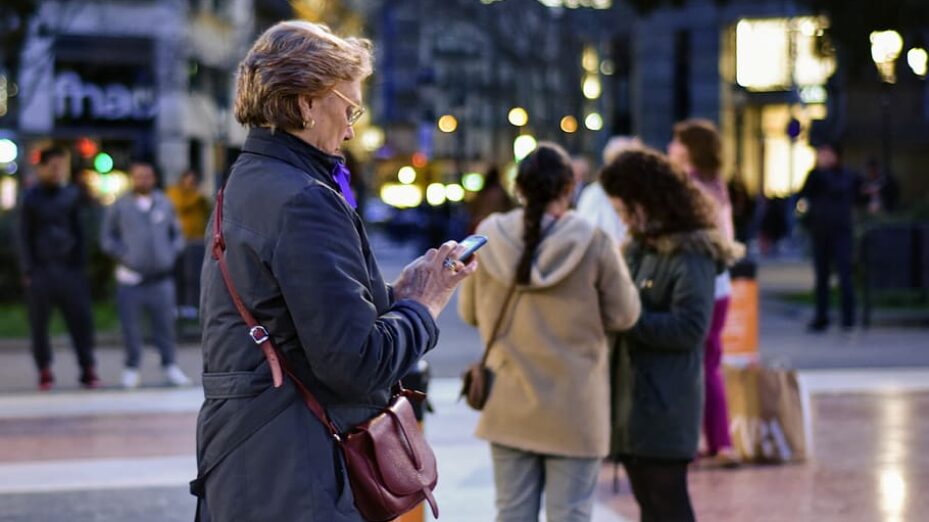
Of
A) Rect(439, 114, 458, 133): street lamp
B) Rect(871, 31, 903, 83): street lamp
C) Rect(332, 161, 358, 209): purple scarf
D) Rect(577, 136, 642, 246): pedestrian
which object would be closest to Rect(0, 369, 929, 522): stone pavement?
Rect(577, 136, 642, 246): pedestrian

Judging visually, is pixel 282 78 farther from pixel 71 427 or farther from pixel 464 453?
pixel 71 427

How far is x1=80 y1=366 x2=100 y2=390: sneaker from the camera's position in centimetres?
1320

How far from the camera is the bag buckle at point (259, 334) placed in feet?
10.7

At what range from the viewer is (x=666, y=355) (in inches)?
238

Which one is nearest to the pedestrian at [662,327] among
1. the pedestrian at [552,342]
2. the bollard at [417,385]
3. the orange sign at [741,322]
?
the pedestrian at [552,342]

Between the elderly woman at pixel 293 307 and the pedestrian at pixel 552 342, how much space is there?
2.35 meters

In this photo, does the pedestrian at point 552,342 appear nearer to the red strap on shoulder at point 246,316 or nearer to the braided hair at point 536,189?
the braided hair at point 536,189

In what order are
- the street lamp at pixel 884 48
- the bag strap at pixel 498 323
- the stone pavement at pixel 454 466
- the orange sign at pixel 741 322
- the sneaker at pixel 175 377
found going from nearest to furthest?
1. the bag strap at pixel 498 323
2. the stone pavement at pixel 454 466
3. the orange sign at pixel 741 322
4. the sneaker at pixel 175 377
5. the street lamp at pixel 884 48

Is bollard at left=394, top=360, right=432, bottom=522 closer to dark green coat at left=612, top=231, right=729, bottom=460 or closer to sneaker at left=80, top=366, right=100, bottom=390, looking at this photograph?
dark green coat at left=612, top=231, right=729, bottom=460

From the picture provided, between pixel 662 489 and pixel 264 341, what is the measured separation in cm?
296

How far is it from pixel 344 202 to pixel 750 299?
7997mm

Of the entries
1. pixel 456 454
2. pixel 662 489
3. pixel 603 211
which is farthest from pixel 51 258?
pixel 662 489

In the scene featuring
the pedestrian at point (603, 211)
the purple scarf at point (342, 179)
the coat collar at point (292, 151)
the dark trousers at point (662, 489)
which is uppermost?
the coat collar at point (292, 151)

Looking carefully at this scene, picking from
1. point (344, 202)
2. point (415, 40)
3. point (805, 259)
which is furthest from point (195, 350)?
point (415, 40)
